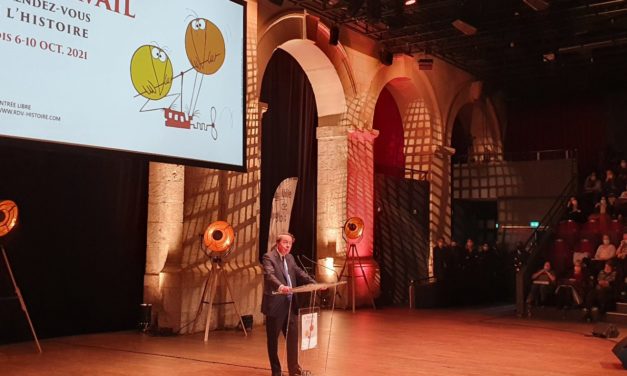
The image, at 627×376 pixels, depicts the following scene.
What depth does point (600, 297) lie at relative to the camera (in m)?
10.9

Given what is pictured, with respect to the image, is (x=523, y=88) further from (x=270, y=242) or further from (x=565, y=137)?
(x=270, y=242)

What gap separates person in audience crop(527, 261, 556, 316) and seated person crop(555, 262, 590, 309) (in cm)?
20

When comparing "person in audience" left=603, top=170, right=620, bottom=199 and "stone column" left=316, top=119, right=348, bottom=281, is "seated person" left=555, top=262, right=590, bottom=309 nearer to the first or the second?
"person in audience" left=603, top=170, right=620, bottom=199

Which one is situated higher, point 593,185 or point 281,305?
point 593,185

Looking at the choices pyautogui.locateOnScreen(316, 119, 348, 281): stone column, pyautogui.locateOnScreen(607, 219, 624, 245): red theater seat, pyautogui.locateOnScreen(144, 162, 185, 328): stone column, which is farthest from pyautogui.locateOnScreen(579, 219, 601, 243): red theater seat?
pyautogui.locateOnScreen(144, 162, 185, 328): stone column

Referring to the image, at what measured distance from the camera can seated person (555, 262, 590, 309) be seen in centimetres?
1122

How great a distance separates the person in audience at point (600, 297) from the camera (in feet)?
35.8

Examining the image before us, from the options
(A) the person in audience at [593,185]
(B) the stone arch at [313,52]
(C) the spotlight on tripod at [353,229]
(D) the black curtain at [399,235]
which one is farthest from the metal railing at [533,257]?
(B) the stone arch at [313,52]

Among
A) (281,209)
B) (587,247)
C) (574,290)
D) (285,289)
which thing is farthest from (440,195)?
(285,289)

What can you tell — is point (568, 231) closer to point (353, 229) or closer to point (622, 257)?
point (622, 257)

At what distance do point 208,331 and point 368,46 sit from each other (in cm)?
701

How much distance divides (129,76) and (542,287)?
8.03 meters

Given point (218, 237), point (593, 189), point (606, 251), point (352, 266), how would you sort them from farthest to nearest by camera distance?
point (593, 189)
point (352, 266)
point (606, 251)
point (218, 237)

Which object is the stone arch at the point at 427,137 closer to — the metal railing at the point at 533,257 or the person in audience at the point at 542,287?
the metal railing at the point at 533,257
